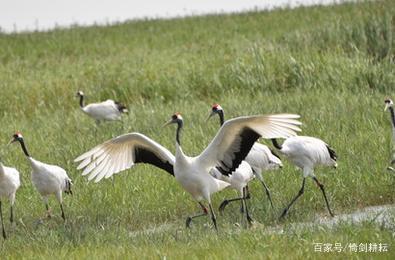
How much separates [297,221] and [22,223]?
9.18 feet

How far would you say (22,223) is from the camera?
33.7 ft

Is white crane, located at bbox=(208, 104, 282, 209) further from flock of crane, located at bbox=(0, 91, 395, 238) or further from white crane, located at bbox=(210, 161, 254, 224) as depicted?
white crane, located at bbox=(210, 161, 254, 224)

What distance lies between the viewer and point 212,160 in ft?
30.7

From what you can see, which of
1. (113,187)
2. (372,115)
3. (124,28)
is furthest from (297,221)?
(124,28)

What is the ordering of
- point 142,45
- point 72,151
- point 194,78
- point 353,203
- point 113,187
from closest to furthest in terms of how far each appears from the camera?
1. point 353,203
2. point 113,187
3. point 72,151
4. point 194,78
5. point 142,45

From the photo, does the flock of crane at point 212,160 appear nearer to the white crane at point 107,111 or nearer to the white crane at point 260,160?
the white crane at point 260,160

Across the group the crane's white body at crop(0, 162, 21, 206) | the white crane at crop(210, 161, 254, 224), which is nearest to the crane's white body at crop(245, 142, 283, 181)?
the white crane at crop(210, 161, 254, 224)

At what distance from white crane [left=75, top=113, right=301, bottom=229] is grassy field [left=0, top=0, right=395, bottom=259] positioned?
1.52ft

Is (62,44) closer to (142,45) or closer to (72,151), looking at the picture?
(142,45)

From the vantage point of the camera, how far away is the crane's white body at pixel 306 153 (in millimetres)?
10016

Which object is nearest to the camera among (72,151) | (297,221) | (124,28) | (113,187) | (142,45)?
(297,221)

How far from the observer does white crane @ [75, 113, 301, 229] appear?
869 centimetres

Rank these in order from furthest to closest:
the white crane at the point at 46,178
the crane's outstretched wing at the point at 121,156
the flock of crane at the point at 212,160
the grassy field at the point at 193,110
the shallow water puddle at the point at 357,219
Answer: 1. the white crane at the point at 46,178
2. the crane's outstretched wing at the point at 121,156
3. the flock of crane at the point at 212,160
4. the grassy field at the point at 193,110
5. the shallow water puddle at the point at 357,219

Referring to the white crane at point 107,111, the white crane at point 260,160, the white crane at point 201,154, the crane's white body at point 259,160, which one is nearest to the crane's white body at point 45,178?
the white crane at point 201,154
